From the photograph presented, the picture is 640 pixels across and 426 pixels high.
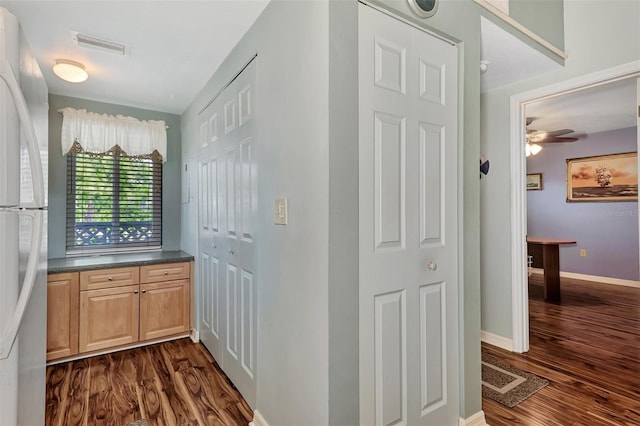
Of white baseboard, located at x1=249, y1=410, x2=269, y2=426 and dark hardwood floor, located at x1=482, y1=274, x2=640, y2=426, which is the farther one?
dark hardwood floor, located at x1=482, y1=274, x2=640, y2=426

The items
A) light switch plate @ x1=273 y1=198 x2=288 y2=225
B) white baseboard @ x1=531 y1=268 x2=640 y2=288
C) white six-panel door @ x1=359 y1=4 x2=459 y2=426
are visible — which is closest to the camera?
white six-panel door @ x1=359 y1=4 x2=459 y2=426

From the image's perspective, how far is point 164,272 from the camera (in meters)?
2.98

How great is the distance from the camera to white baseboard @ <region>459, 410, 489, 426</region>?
1704 mm

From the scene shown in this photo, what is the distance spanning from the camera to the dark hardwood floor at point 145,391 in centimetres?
193

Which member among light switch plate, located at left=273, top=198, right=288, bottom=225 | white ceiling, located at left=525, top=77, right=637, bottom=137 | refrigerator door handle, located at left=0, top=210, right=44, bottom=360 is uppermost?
white ceiling, located at left=525, top=77, right=637, bottom=137

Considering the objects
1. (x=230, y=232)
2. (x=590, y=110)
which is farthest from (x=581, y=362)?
(x=590, y=110)

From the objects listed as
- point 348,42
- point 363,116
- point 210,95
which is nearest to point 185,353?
point 210,95

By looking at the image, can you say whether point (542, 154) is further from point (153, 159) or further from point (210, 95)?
point (153, 159)

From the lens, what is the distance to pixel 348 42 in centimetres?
129

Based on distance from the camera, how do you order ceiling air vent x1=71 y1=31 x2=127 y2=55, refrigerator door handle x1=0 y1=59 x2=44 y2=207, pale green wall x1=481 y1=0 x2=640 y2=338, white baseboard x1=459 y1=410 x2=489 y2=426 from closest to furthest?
refrigerator door handle x1=0 y1=59 x2=44 y2=207, white baseboard x1=459 y1=410 x2=489 y2=426, ceiling air vent x1=71 y1=31 x2=127 y2=55, pale green wall x1=481 y1=0 x2=640 y2=338

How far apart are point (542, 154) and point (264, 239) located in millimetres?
6260

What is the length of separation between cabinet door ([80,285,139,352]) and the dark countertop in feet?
0.68

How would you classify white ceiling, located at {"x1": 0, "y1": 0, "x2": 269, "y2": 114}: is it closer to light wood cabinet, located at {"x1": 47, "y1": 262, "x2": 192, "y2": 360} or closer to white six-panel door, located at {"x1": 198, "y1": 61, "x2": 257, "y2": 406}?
white six-panel door, located at {"x1": 198, "y1": 61, "x2": 257, "y2": 406}

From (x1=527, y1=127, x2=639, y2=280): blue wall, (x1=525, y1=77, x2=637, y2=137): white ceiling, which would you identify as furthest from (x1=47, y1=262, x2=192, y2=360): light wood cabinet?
(x1=527, y1=127, x2=639, y2=280): blue wall
